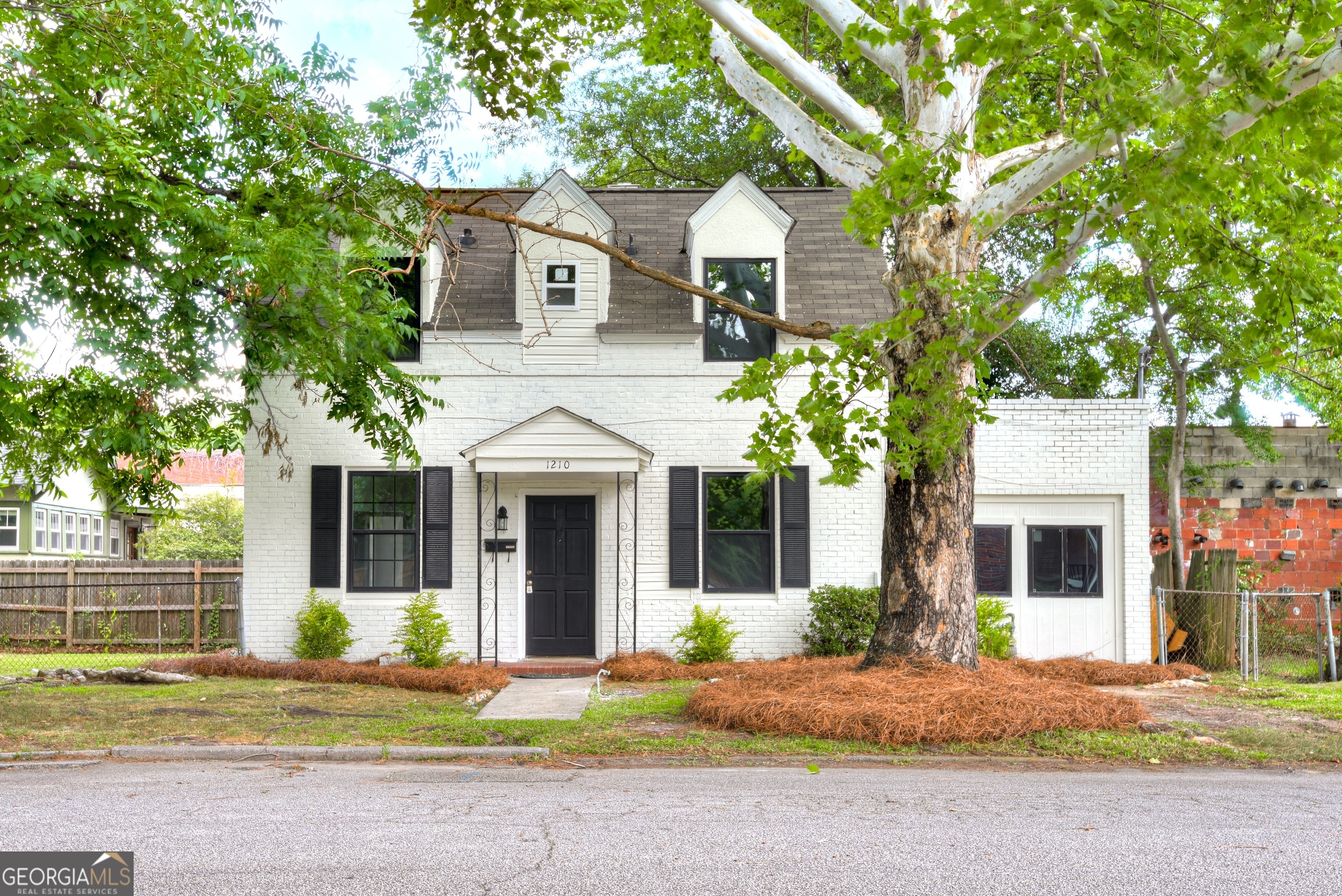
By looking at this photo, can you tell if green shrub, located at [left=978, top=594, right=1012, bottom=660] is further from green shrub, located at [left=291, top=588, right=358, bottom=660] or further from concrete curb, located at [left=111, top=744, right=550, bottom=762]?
green shrub, located at [left=291, top=588, right=358, bottom=660]

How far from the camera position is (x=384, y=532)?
13312 mm

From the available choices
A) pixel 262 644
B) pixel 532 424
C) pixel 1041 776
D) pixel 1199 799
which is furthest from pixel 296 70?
pixel 1199 799

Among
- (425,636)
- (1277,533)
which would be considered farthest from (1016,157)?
(1277,533)

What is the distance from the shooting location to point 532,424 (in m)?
12.7

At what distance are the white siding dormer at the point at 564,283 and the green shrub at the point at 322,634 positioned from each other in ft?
13.8

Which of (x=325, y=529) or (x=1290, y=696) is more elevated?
(x=325, y=529)

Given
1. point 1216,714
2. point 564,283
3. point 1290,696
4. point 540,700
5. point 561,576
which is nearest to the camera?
point 1216,714

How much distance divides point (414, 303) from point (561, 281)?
2077mm

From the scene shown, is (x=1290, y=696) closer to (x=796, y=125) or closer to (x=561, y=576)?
(x=796, y=125)

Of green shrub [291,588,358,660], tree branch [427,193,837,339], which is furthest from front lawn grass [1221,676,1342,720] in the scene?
green shrub [291,588,358,660]

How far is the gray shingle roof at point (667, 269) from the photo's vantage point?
1351 centimetres

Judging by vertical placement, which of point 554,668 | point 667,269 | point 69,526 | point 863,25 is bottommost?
point 554,668

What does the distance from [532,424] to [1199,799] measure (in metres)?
8.59

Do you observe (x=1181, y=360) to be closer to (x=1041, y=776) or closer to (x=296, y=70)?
(x=1041, y=776)
